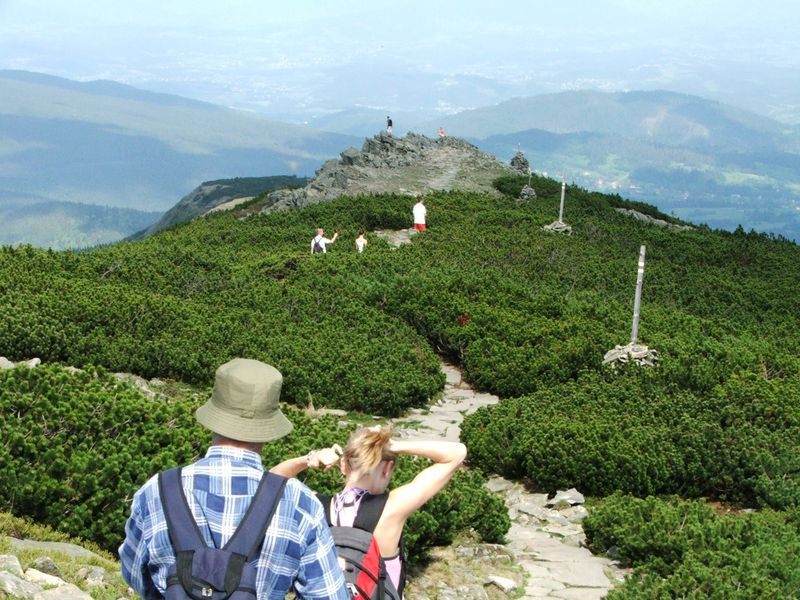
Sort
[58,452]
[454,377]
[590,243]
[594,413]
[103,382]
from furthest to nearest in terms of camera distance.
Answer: [590,243] → [454,377] → [594,413] → [103,382] → [58,452]

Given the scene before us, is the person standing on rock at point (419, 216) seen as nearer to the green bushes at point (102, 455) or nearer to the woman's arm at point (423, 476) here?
the green bushes at point (102, 455)

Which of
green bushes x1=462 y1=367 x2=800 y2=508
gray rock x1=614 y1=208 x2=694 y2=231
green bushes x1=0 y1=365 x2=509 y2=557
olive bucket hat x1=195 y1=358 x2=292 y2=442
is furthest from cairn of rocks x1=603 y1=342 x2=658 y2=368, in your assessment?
gray rock x1=614 y1=208 x2=694 y2=231

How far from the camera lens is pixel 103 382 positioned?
1012 centimetres

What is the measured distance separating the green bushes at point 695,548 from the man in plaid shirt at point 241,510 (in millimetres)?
4275

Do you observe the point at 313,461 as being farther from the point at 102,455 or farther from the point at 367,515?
the point at 102,455

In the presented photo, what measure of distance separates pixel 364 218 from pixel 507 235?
5918 millimetres

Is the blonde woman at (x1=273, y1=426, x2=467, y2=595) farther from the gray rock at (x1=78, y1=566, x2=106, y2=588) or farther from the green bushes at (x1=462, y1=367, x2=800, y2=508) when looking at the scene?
the green bushes at (x1=462, y1=367, x2=800, y2=508)

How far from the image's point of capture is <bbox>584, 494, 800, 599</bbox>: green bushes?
771cm

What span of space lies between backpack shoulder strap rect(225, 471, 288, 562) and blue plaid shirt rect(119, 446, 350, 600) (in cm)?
3

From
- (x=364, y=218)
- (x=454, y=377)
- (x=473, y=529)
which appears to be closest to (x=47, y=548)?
(x=473, y=529)

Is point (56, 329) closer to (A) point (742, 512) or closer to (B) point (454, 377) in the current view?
(B) point (454, 377)

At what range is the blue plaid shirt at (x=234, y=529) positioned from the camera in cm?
409

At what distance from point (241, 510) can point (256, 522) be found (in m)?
0.09

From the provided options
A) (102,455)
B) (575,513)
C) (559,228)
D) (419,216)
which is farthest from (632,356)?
(419,216)
